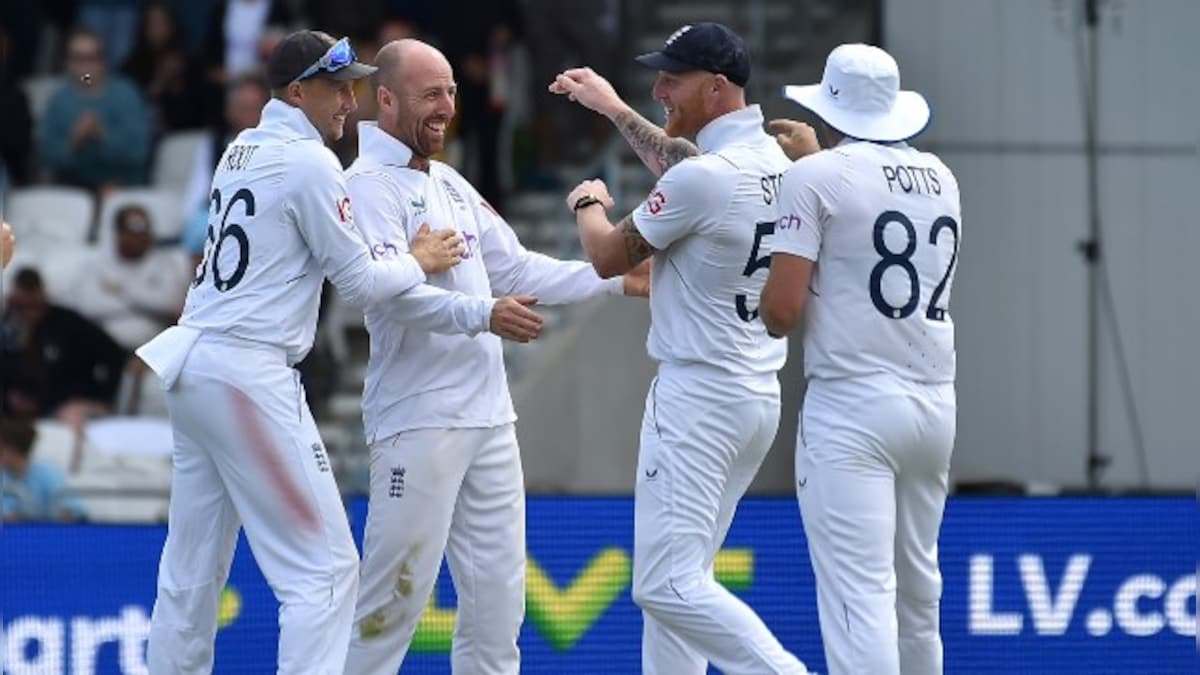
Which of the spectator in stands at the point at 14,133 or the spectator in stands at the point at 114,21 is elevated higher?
the spectator in stands at the point at 114,21

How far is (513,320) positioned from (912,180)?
141 cm

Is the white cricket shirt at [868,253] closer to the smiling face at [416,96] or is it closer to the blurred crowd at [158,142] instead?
the smiling face at [416,96]

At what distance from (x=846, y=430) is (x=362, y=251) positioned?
1693mm

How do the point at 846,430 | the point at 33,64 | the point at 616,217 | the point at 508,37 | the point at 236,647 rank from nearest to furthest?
the point at 846,430, the point at 236,647, the point at 616,217, the point at 508,37, the point at 33,64

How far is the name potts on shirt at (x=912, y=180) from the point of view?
27.0ft

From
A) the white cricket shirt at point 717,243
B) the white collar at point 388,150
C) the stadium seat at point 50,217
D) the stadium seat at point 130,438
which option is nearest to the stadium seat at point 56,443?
the stadium seat at point 130,438

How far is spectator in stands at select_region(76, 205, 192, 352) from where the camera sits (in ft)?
47.3

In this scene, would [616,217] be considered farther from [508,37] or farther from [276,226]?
[276,226]

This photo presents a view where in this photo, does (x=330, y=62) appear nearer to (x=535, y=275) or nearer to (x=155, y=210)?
(x=535, y=275)

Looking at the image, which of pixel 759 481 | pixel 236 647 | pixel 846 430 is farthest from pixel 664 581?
pixel 759 481

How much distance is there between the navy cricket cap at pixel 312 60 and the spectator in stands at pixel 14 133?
24.7 ft

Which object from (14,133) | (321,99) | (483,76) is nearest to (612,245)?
(321,99)

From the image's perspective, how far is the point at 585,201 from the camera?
28.7ft

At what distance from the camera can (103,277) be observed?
1453cm
